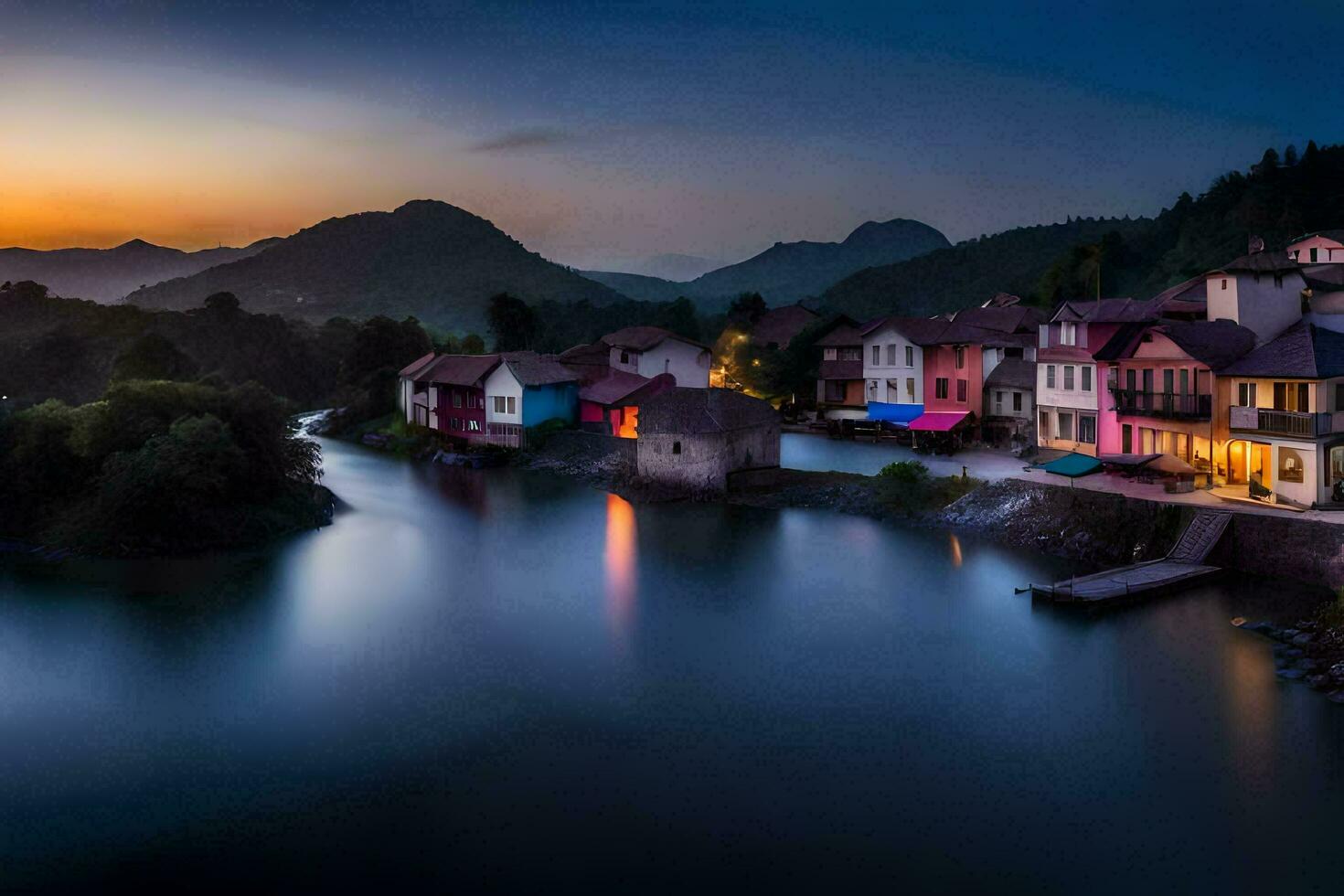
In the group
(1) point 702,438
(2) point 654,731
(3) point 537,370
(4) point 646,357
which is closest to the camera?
(2) point 654,731

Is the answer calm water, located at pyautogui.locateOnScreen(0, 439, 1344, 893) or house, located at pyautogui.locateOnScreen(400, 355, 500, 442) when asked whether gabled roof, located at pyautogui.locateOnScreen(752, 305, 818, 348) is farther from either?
calm water, located at pyautogui.locateOnScreen(0, 439, 1344, 893)

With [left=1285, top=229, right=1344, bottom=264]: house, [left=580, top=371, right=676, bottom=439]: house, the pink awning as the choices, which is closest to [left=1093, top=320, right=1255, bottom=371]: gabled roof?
the pink awning

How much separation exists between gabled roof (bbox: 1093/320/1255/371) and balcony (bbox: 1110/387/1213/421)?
0.91 m

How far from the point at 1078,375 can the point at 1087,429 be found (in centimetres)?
161

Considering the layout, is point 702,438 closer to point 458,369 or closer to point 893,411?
point 893,411

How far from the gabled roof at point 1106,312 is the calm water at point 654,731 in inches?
359

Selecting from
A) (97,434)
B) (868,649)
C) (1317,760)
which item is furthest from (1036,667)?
(97,434)

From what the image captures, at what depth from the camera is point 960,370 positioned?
39.2 metres

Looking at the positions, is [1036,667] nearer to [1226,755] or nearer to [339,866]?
[1226,755]

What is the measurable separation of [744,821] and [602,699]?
4.71 meters

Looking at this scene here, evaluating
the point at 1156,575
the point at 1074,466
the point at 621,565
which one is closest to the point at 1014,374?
the point at 1074,466

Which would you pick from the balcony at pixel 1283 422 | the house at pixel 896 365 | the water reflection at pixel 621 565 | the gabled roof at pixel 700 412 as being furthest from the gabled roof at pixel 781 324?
the balcony at pixel 1283 422

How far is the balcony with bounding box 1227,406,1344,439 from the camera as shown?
67.8 feet

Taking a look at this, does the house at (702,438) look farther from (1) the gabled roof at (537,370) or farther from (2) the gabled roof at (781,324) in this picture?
(2) the gabled roof at (781,324)
